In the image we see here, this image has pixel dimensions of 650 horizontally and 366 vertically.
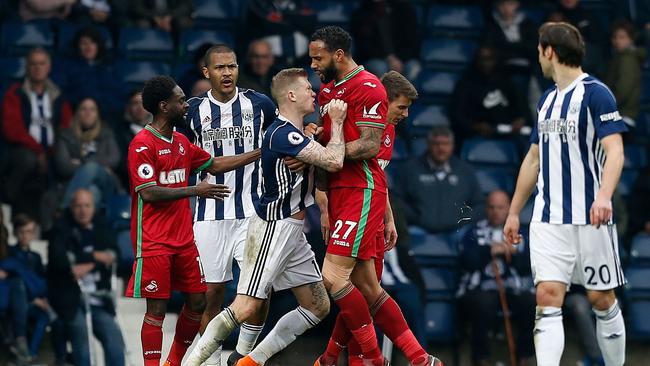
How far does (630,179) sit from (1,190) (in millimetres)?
6455

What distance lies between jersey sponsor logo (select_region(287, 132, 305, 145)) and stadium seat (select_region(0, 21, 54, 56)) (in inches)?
272

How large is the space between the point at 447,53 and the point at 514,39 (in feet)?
2.48

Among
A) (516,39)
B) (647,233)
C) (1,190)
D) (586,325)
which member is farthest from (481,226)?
(1,190)

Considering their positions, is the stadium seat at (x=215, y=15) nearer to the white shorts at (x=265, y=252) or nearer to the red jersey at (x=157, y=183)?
the red jersey at (x=157, y=183)

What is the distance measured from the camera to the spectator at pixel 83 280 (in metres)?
11.8

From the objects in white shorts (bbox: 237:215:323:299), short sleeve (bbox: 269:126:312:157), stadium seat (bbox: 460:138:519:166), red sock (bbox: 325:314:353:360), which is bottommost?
red sock (bbox: 325:314:353:360)

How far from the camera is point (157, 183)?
871cm

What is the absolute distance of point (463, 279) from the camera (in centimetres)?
1245

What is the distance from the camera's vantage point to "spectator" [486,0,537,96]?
49.5ft

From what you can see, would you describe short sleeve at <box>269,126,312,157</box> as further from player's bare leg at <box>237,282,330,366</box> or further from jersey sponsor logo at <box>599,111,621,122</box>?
jersey sponsor logo at <box>599,111,621,122</box>

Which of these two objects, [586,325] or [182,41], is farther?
[182,41]

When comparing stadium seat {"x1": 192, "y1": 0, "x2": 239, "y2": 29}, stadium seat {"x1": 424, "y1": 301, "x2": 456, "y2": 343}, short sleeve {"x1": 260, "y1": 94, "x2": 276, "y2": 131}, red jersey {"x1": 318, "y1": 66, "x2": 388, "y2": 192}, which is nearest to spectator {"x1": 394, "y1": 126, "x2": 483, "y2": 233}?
stadium seat {"x1": 424, "y1": 301, "x2": 456, "y2": 343}

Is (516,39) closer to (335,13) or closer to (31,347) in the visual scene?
(335,13)

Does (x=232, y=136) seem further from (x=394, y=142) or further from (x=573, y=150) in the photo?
(x=394, y=142)
